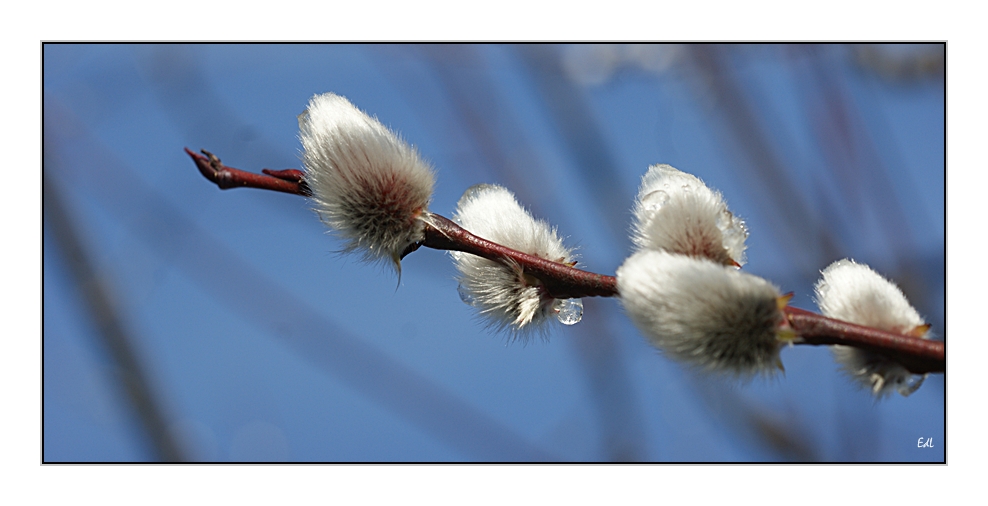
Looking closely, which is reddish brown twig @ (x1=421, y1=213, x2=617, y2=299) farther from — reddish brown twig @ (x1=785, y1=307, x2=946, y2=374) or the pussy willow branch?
reddish brown twig @ (x1=785, y1=307, x2=946, y2=374)

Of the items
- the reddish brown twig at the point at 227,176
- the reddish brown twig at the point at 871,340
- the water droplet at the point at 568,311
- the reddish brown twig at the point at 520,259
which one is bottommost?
the reddish brown twig at the point at 871,340

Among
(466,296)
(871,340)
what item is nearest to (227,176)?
(466,296)

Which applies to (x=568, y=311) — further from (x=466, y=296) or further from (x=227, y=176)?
(x=227, y=176)

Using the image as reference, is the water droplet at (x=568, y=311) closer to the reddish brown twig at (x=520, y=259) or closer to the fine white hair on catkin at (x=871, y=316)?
the reddish brown twig at (x=520, y=259)

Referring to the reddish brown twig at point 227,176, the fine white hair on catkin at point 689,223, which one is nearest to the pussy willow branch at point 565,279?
the reddish brown twig at point 227,176

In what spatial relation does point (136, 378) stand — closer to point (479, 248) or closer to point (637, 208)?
point (479, 248)
